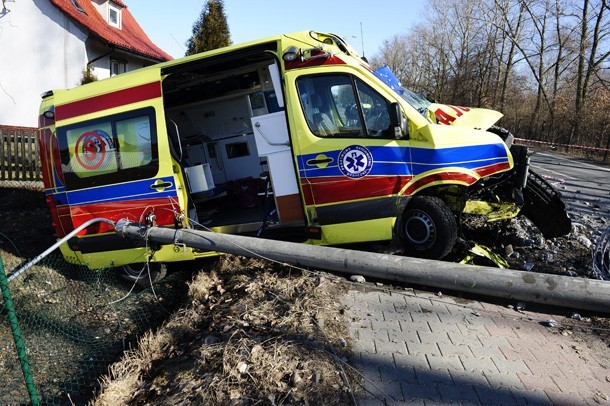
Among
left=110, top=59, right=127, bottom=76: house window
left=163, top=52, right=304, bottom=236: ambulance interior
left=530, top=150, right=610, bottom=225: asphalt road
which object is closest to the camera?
left=163, top=52, right=304, bottom=236: ambulance interior

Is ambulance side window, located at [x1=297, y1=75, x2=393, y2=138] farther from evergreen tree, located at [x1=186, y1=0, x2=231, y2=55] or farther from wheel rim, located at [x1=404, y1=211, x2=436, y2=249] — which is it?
evergreen tree, located at [x1=186, y1=0, x2=231, y2=55]

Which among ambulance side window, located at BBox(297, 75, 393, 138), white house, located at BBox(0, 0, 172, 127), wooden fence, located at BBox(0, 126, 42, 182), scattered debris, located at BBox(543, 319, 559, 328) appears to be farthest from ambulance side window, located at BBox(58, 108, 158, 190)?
white house, located at BBox(0, 0, 172, 127)

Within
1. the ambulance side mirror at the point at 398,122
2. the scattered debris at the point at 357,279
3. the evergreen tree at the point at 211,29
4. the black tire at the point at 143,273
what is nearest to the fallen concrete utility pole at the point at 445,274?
the scattered debris at the point at 357,279

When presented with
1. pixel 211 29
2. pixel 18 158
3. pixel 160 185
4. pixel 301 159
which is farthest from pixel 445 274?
pixel 211 29

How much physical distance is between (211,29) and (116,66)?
595 centimetres

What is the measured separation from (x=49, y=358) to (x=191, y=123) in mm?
5095

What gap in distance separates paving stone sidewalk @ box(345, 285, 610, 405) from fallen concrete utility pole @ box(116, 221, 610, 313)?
551mm

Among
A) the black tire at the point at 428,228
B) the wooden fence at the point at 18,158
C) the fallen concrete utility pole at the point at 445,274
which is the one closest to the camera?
the fallen concrete utility pole at the point at 445,274

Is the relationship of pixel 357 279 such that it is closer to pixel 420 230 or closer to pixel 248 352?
pixel 420 230

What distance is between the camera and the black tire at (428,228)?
16.3 ft

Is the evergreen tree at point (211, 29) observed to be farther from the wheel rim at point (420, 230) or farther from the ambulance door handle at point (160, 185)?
the wheel rim at point (420, 230)

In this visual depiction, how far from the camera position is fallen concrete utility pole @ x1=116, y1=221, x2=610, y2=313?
302cm

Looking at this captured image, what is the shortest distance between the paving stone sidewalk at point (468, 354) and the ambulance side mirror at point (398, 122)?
5.67 ft

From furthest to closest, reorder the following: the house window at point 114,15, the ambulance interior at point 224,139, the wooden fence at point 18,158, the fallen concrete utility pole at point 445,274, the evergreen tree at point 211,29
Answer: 1. the evergreen tree at point 211,29
2. the house window at point 114,15
3. the wooden fence at point 18,158
4. the ambulance interior at point 224,139
5. the fallen concrete utility pole at point 445,274
